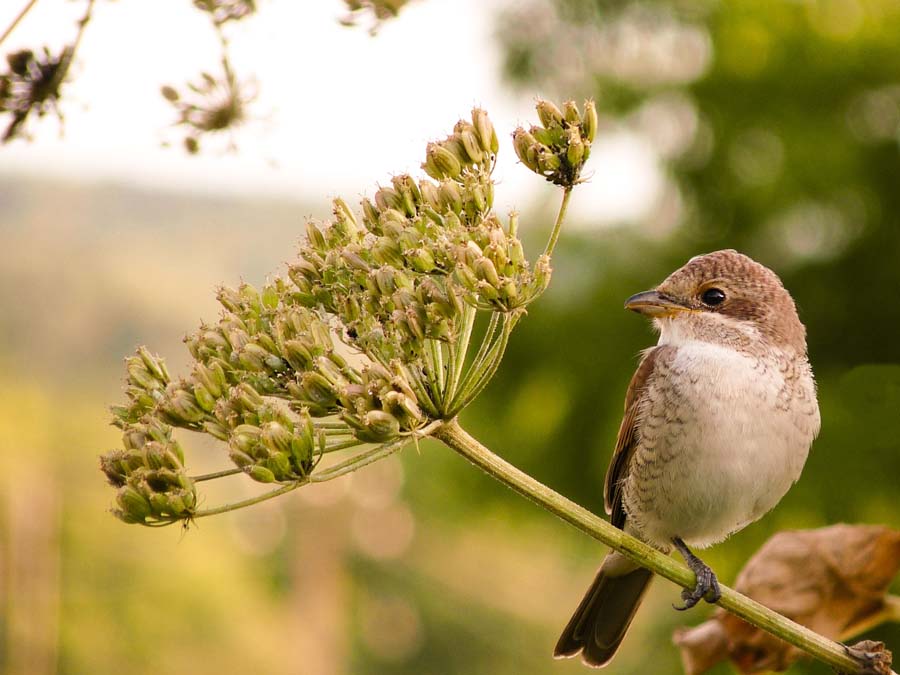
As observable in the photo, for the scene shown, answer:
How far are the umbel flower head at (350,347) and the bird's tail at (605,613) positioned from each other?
117cm

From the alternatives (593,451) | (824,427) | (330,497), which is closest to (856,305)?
(824,427)

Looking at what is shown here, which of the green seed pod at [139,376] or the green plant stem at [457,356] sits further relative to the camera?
the green seed pod at [139,376]

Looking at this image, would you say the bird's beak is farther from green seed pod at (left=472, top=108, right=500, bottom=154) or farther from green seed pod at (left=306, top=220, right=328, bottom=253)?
green seed pod at (left=306, top=220, right=328, bottom=253)

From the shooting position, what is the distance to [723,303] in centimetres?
241

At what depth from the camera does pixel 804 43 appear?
614 centimetres

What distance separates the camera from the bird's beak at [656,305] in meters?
2.38

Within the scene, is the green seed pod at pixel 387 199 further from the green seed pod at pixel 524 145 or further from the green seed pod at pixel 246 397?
the green seed pod at pixel 246 397

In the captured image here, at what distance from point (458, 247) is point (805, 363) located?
1.19 metres

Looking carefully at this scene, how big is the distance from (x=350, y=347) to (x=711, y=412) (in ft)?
3.08

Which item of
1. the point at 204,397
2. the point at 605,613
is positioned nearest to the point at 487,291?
the point at 204,397

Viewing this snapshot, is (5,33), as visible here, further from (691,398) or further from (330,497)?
(330,497)

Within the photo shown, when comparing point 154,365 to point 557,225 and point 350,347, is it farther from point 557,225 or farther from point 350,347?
point 557,225

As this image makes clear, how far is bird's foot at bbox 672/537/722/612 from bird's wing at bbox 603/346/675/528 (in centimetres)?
25

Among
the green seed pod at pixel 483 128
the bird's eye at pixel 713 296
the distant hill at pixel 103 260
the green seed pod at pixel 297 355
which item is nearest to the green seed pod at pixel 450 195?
the green seed pod at pixel 483 128
